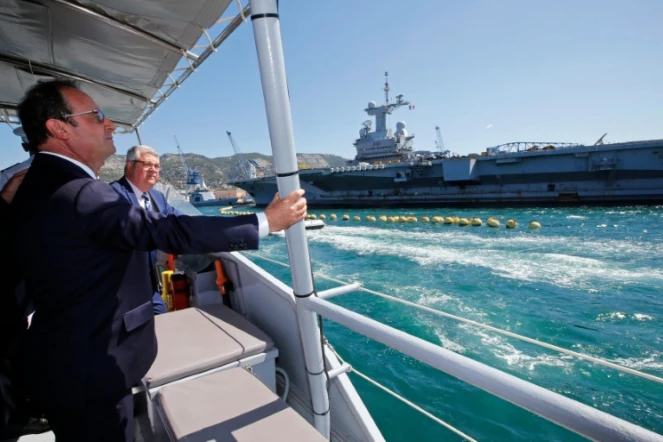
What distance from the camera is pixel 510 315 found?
773 cm

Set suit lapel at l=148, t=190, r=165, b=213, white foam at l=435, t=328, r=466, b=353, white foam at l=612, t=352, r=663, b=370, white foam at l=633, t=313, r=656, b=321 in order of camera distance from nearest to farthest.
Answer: suit lapel at l=148, t=190, r=165, b=213, white foam at l=612, t=352, r=663, b=370, white foam at l=435, t=328, r=466, b=353, white foam at l=633, t=313, r=656, b=321

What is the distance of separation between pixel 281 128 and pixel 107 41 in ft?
8.80

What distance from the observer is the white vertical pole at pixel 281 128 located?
4.79 ft

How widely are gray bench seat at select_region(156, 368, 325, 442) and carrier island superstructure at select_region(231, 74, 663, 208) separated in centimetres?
3273

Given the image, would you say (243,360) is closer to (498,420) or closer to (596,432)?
(596,432)

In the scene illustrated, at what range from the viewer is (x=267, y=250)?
59.7ft

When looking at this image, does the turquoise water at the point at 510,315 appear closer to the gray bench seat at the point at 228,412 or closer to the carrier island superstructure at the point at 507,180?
the gray bench seat at the point at 228,412

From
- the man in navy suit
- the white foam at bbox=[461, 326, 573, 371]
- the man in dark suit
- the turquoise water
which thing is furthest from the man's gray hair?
the white foam at bbox=[461, 326, 573, 371]

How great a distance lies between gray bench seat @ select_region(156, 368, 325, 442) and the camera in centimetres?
147

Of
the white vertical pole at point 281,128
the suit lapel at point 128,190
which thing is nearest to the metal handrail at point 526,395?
the white vertical pole at point 281,128

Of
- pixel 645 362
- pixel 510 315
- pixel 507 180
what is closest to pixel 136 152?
pixel 510 315

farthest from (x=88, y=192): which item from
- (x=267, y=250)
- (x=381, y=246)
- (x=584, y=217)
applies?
(x=584, y=217)

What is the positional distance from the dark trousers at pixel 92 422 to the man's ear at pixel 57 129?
43.9 inches

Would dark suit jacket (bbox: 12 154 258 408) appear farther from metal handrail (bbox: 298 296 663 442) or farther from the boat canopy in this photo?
the boat canopy
